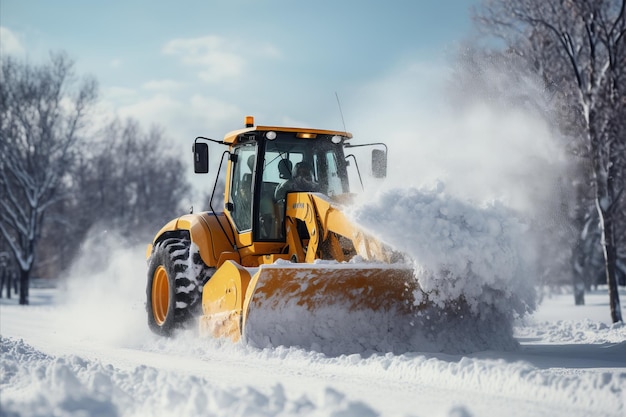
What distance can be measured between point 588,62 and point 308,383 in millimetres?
10686

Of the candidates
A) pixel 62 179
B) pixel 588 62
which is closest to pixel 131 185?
pixel 62 179

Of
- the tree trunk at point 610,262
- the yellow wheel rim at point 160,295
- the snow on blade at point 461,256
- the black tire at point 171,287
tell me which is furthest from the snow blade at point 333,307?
the tree trunk at point 610,262

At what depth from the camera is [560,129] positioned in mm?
13445

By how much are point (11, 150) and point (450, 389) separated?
2537cm

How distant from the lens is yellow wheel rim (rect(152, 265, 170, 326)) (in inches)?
361

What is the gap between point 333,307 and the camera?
699cm

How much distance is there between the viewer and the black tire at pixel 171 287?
817 cm

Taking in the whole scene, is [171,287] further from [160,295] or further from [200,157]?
→ [200,157]

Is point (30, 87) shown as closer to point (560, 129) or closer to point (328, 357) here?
point (560, 129)

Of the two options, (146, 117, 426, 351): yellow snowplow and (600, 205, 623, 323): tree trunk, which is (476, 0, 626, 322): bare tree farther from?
(146, 117, 426, 351): yellow snowplow

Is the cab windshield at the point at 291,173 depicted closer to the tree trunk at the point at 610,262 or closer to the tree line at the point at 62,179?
the tree trunk at the point at 610,262

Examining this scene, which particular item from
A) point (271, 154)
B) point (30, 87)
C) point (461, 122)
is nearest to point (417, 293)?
point (271, 154)

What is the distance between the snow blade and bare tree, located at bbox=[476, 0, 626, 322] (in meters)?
7.20

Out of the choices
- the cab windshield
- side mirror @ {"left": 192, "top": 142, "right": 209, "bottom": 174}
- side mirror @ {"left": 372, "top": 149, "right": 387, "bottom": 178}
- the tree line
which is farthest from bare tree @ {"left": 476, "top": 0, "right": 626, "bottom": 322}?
the tree line
